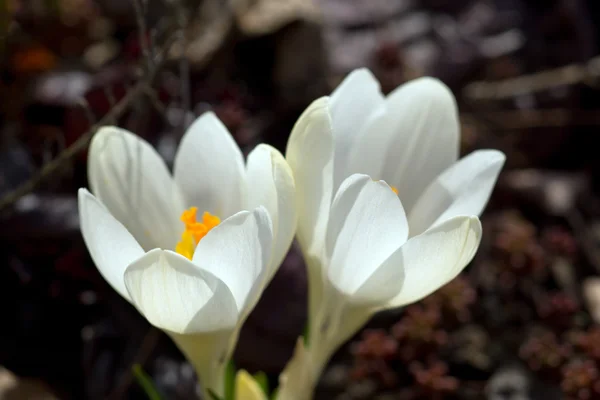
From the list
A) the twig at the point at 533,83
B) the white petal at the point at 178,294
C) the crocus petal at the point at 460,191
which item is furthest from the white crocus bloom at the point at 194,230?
the twig at the point at 533,83

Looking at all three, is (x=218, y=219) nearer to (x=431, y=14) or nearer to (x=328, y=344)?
(x=328, y=344)

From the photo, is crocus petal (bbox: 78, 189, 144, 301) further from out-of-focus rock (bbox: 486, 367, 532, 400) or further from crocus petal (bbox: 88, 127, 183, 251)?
out-of-focus rock (bbox: 486, 367, 532, 400)

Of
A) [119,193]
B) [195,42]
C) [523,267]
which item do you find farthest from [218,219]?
[195,42]

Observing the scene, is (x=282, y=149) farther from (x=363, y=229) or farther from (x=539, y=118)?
(x=363, y=229)

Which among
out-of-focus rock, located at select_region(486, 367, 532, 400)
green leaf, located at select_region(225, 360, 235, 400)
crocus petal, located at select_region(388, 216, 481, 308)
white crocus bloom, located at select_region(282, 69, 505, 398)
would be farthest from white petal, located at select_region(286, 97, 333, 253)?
out-of-focus rock, located at select_region(486, 367, 532, 400)

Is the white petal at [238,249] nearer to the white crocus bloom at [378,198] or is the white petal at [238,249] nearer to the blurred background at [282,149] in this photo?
the white crocus bloom at [378,198]

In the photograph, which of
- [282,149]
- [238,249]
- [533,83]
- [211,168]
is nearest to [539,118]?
[533,83]
